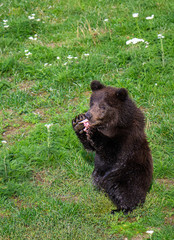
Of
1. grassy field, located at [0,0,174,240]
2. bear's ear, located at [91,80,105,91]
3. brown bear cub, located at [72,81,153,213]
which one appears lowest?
grassy field, located at [0,0,174,240]

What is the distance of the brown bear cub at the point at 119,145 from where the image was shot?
382 cm

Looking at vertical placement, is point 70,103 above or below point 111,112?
below

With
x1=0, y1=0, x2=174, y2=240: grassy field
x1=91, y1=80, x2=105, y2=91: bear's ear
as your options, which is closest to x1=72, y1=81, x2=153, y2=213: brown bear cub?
x1=91, y1=80, x2=105, y2=91: bear's ear

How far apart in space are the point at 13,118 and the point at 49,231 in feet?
8.24

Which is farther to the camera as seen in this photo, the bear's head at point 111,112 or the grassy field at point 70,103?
the grassy field at point 70,103

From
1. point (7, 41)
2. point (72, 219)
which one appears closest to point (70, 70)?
point (7, 41)

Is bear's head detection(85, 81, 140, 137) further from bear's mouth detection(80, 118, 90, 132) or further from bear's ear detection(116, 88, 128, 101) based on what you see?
bear's mouth detection(80, 118, 90, 132)

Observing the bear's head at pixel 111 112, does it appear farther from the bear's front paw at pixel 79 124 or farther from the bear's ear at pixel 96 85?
the bear's front paw at pixel 79 124

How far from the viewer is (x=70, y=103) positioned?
6.04 metres

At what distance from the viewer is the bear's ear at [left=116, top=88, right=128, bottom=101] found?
3759 mm

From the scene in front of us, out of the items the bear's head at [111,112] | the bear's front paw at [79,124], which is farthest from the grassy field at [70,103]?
the bear's head at [111,112]

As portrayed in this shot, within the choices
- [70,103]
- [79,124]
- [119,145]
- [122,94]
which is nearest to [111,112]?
[122,94]

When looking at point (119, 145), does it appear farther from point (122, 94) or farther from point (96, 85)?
point (96, 85)

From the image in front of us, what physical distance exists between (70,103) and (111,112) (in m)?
2.31
